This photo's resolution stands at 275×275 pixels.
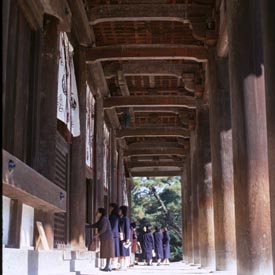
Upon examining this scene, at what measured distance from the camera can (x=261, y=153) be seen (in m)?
6.35

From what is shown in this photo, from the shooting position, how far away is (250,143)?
641cm

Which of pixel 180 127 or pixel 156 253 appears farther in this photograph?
pixel 156 253

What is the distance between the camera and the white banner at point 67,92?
8711 mm

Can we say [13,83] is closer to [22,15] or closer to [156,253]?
[22,15]

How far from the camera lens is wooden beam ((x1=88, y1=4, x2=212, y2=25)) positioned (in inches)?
421

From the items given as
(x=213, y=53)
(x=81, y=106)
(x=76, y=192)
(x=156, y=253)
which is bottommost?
(x=156, y=253)

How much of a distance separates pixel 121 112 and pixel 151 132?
6.74 ft

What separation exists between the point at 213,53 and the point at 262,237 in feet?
19.7

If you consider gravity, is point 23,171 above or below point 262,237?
above

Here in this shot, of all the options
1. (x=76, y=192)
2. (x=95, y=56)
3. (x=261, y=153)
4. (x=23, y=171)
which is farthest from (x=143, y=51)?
(x=23, y=171)

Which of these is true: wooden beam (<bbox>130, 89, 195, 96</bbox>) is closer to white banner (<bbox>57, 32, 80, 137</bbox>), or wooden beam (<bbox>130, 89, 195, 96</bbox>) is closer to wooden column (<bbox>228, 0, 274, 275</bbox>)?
white banner (<bbox>57, 32, 80, 137</bbox>)

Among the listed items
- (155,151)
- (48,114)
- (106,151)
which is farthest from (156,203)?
(48,114)

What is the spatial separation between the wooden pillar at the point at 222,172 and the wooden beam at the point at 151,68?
3353mm

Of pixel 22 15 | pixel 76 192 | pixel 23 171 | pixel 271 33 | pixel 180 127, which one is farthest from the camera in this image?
pixel 180 127
